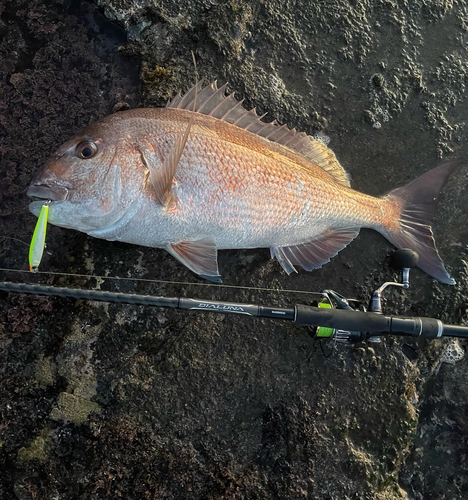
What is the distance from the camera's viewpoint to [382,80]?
277cm

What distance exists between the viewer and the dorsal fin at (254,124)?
2.31m

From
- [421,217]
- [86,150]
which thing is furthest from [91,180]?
[421,217]

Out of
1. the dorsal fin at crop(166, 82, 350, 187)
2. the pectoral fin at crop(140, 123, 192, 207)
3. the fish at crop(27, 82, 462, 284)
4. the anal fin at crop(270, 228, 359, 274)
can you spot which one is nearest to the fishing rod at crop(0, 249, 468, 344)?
the fish at crop(27, 82, 462, 284)

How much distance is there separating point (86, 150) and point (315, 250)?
4.51ft

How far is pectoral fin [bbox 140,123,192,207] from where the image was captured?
204 cm

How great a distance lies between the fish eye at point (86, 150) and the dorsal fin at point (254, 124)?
1.61 ft

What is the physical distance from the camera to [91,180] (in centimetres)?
205

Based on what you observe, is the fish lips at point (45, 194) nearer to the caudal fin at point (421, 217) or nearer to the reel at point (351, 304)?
the reel at point (351, 304)

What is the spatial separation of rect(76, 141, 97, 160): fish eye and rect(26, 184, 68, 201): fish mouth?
186mm

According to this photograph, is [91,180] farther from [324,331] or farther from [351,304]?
[351,304]

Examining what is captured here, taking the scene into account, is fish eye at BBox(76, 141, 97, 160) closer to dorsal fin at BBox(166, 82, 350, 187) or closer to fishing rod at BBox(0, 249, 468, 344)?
dorsal fin at BBox(166, 82, 350, 187)

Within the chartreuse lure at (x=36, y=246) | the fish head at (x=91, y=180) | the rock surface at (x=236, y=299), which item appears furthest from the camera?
the rock surface at (x=236, y=299)

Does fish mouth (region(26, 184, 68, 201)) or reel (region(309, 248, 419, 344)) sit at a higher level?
fish mouth (region(26, 184, 68, 201))

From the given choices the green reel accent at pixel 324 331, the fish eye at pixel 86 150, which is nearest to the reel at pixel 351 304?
the green reel accent at pixel 324 331
